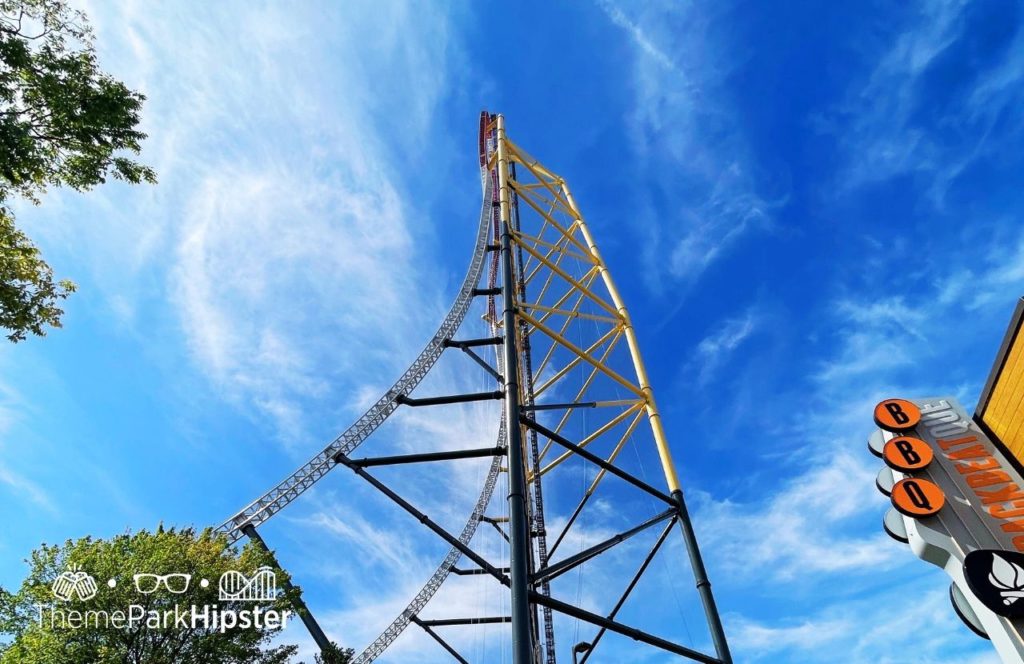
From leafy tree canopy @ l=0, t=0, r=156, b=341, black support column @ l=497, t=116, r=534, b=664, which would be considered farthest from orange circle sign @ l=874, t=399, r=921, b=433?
leafy tree canopy @ l=0, t=0, r=156, b=341

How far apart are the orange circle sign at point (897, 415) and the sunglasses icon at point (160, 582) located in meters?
12.8

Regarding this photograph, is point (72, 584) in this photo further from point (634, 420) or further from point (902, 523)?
point (902, 523)

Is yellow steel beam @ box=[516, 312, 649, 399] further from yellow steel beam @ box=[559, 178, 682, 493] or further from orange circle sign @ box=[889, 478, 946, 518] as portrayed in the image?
orange circle sign @ box=[889, 478, 946, 518]

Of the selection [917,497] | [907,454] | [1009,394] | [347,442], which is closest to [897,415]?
[907,454]

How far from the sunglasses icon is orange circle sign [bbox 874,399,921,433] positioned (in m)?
12.8

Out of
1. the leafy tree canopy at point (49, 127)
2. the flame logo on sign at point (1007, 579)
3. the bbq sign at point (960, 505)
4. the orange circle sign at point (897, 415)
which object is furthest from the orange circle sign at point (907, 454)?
the leafy tree canopy at point (49, 127)

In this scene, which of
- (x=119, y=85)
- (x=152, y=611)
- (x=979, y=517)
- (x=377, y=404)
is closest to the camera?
(x=119, y=85)

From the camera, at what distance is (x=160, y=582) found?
9.85 metres

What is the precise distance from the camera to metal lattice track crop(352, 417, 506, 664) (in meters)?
17.0

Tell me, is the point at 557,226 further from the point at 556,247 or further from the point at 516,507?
the point at 516,507

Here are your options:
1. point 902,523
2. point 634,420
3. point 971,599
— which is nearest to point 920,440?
point 902,523

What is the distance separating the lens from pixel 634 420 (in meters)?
14.0

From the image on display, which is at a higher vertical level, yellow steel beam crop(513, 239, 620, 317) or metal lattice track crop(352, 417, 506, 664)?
yellow steel beam crop(513, 239, 620, 317)

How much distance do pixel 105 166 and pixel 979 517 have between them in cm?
1201
